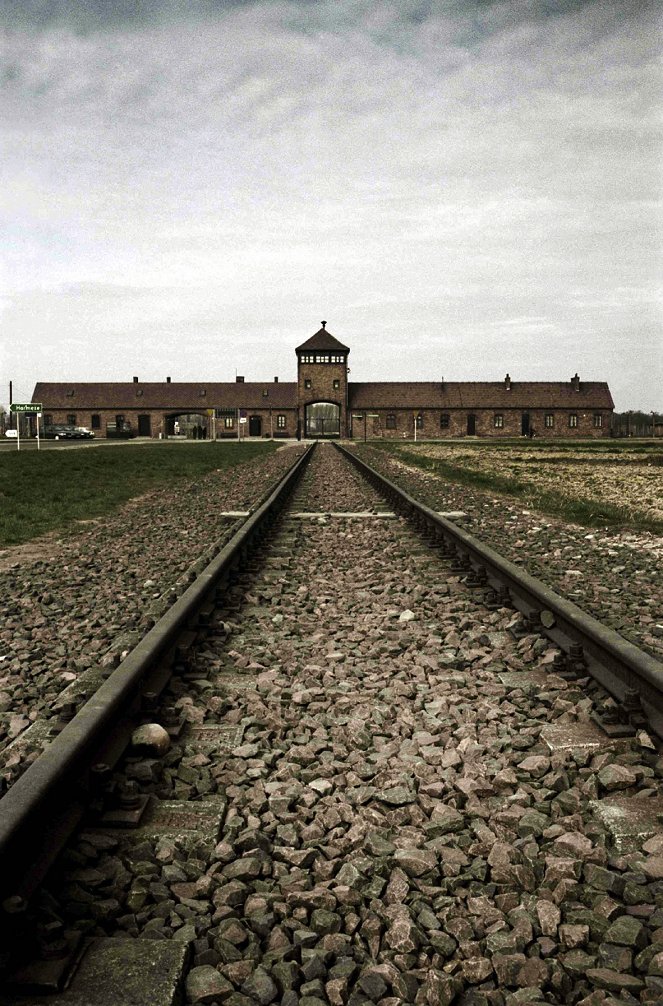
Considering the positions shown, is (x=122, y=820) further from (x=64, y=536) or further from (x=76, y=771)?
(x=64, y=536)

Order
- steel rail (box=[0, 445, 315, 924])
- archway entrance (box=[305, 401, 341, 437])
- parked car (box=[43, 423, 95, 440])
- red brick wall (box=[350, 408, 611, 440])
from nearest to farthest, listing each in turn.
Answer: steel rail (box=[0, 445, 315, 924]) → parked car (box=[43, 423, 95, 440]) → archway entrance (box=[305, 401, 341, 437]) → red brick wall (box=[350, 408, 611, 440])

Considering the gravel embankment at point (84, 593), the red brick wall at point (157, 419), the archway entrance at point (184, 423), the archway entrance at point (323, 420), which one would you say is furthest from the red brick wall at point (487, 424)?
the gravel embankment at point (84, 593)

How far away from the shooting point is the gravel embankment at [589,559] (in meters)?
5.42

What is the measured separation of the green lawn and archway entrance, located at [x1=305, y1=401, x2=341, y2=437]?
52.6 metres

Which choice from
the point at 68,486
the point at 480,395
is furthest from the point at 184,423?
the point at 68,486

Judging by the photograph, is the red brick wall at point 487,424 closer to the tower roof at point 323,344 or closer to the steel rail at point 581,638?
the tower roof at point 323,344

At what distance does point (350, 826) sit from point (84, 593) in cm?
438

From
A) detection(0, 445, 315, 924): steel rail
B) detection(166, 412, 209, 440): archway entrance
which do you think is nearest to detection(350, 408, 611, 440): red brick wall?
detection(166, 412, 209, 440): archway entrance

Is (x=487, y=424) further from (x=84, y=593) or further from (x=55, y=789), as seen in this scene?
(x=55, y=789)

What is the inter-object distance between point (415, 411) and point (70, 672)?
83.4 m

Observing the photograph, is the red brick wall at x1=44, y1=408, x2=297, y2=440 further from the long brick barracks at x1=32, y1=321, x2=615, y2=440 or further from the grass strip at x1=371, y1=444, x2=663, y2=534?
the grass strip at x1=371, y1=444, x2=663, y2=534

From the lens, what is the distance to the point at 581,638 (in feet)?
14.1

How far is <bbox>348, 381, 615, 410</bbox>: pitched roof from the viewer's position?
86812mm

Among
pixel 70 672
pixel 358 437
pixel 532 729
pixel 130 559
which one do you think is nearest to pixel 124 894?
pixel 532 729
